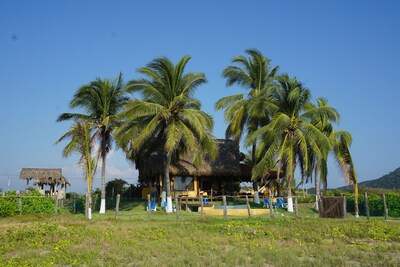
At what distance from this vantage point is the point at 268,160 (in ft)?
83.1

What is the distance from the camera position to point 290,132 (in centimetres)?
2566

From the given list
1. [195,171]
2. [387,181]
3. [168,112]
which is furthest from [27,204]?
[387,181]

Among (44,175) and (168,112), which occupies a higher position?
(168,112)

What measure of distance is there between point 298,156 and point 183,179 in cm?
888

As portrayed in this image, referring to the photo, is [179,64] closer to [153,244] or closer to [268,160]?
[268,160]

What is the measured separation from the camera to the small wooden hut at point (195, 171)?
97.9 ft

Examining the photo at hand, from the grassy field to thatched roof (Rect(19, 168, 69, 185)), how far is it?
949 inches

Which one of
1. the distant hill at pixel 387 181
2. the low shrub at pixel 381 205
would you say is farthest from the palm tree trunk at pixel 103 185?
the distant hill at pixel 387 181

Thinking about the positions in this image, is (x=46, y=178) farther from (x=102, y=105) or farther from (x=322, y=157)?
(x=322, y=157)

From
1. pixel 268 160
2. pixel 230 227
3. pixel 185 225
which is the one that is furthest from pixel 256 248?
pixel 268 160

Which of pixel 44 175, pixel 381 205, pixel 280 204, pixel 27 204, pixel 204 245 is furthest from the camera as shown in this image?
pixel 44 175

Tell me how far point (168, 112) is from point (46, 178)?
60.3ft

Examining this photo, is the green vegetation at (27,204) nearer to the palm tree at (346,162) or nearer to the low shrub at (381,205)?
the palm tree at (346,162)

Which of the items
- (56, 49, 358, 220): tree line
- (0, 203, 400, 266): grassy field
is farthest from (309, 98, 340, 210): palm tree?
(0, 203, 400, 266): grassy field
